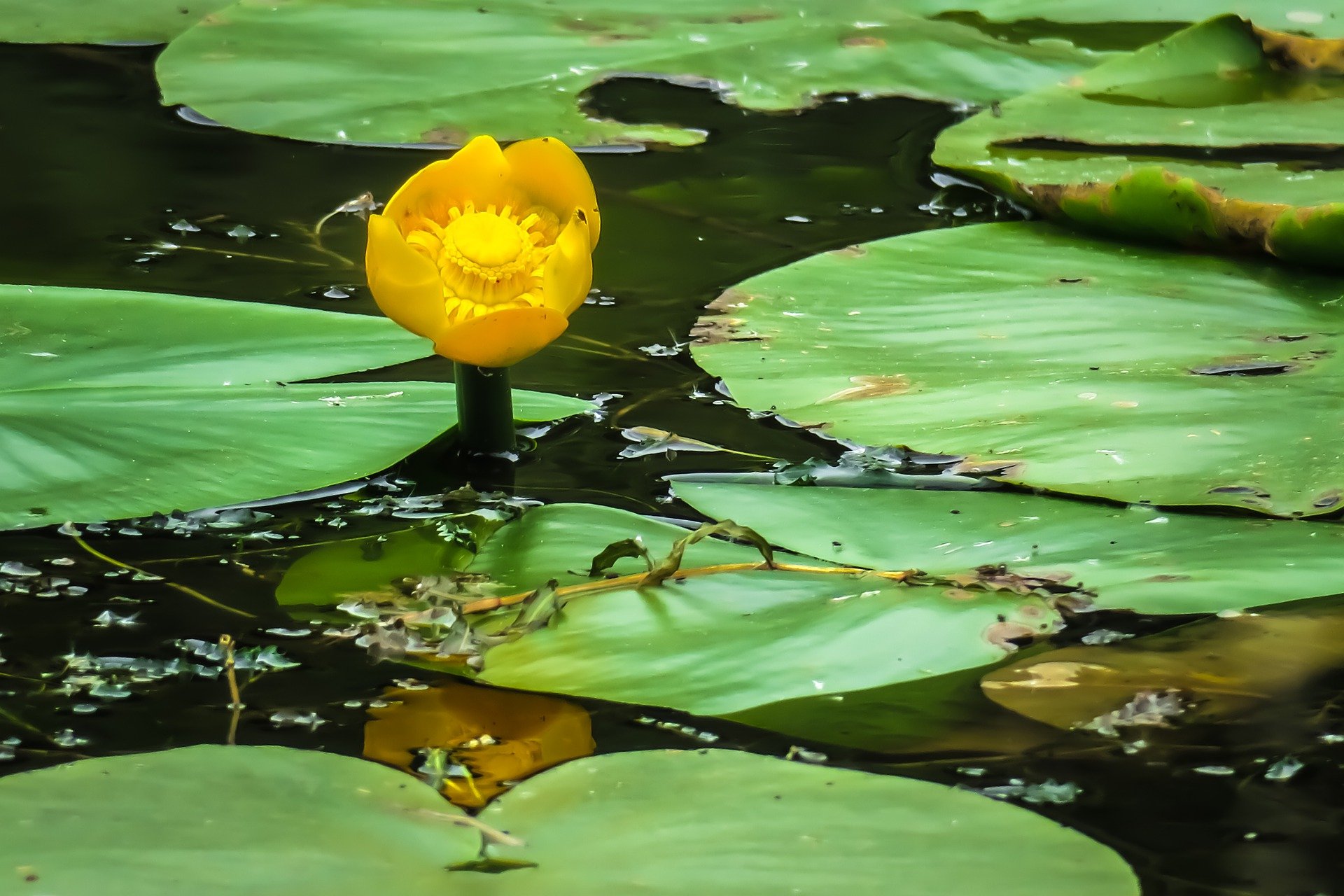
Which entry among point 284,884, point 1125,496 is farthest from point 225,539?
point 1125,496

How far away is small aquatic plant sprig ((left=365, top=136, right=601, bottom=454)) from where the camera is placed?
1014mm

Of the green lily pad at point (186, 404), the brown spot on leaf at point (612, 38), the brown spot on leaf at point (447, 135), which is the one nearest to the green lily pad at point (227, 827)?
the green lily pad at point (186, 404)

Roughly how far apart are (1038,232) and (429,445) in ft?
2.66

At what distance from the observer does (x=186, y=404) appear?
1.15 m

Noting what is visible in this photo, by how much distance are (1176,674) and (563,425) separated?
0.57m

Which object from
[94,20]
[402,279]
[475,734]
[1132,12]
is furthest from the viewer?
[1132,12]

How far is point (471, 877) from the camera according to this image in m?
0.66

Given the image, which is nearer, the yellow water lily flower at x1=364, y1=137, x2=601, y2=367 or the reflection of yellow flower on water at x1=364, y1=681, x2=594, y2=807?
the reflection of yellow flower on water at x1=364, y1=681, x2=594, y2=807

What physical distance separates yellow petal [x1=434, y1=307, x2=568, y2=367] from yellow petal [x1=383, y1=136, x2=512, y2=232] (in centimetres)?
10

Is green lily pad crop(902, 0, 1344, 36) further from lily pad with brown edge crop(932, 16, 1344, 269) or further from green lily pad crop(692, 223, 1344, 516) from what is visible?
green lily pad crop(692, 223, 1344, 516)

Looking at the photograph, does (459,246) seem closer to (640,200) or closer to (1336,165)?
(640,200)

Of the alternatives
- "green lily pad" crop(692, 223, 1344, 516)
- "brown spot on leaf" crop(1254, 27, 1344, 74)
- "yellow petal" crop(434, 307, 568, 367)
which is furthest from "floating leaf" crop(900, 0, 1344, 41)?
"yellow petal" crop(434, 307, 568, 367)

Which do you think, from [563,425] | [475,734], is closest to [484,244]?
[563,425]

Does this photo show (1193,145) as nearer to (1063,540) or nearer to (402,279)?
(1063,540)
